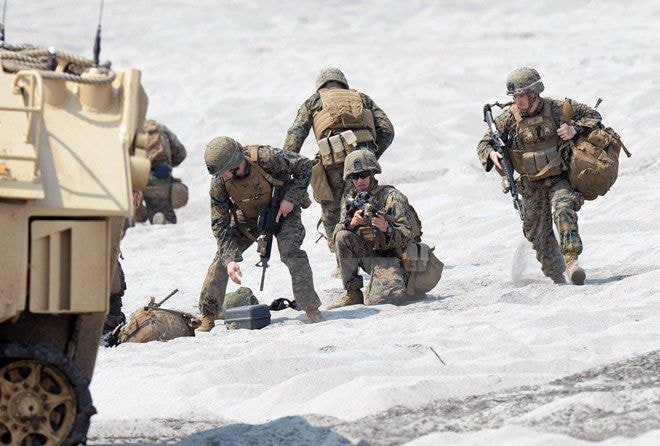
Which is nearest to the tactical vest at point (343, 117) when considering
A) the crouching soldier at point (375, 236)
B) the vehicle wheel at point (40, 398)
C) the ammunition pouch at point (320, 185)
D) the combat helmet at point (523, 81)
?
the ammunition pouch at point (320, 185)

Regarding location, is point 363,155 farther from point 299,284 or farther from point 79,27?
point 79,27

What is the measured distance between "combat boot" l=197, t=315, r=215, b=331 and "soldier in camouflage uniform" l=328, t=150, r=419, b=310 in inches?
35.8

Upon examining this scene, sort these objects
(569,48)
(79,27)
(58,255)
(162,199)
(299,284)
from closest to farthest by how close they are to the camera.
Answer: (58,255)
(299,284)
(162,199)
(569,48)
(79,27)

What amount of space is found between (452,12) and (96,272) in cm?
2547

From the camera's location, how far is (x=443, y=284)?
1163 centimetres

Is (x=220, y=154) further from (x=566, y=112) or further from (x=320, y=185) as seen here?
(x=566, y=112)

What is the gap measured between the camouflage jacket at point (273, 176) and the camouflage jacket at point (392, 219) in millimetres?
402

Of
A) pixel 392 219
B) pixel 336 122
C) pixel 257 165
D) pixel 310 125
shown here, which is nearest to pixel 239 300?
pixel 257 165

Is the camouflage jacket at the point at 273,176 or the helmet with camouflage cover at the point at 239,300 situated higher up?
the camouflage jacket at the point at 273,176

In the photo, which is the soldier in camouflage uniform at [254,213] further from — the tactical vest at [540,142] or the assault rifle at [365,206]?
the tactical vest at [540,142]

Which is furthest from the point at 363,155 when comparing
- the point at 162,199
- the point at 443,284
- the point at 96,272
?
the point at 162,199

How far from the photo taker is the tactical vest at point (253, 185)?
10359mm

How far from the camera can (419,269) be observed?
10.7 metres

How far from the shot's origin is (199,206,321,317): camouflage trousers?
1024 cm
